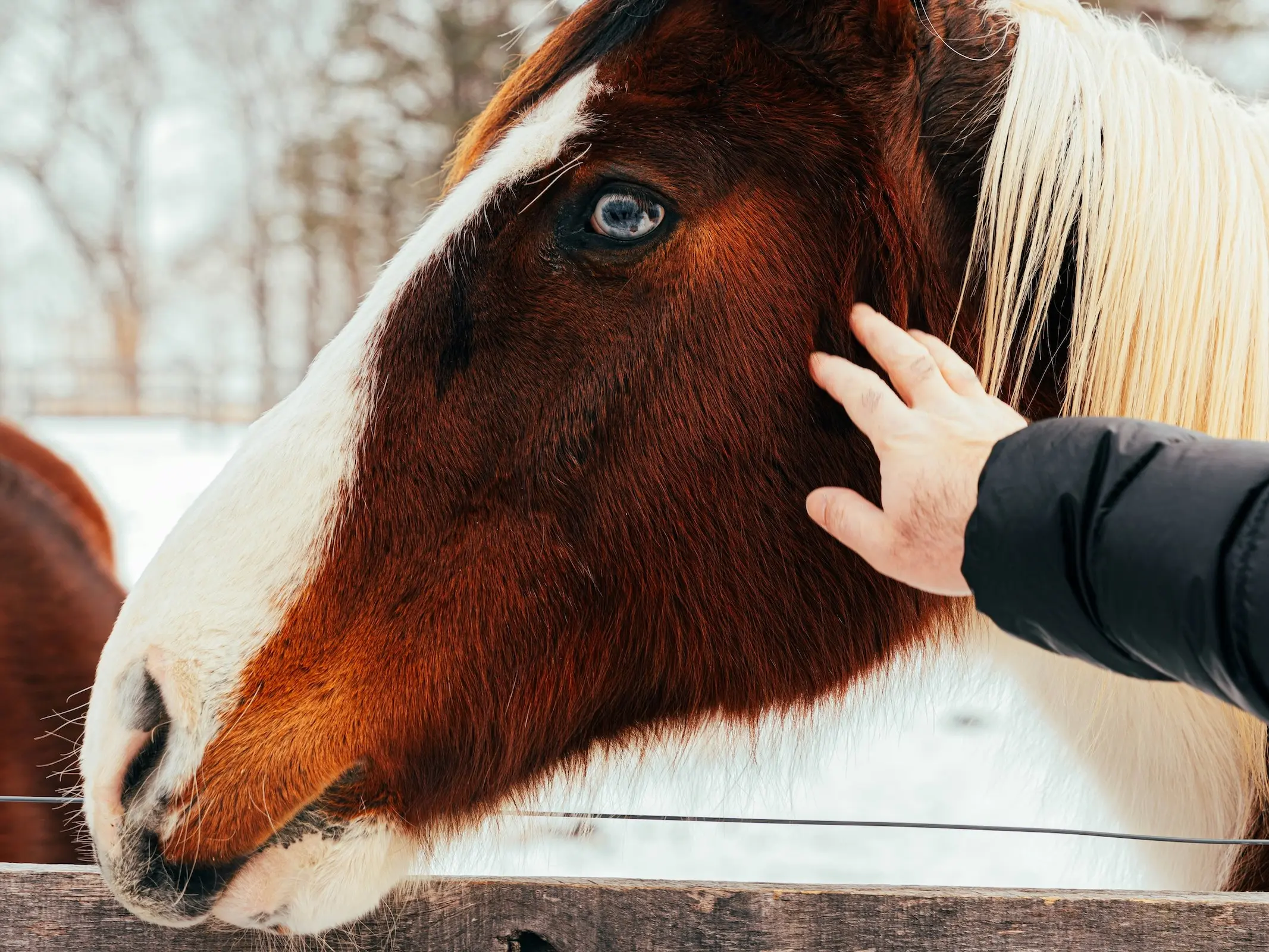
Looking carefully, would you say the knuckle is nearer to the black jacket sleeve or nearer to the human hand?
the human hand

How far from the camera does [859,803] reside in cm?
397

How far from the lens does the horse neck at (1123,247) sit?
3.92 feet

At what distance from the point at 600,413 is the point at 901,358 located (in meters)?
0.40

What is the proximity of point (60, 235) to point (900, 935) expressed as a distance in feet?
75.5

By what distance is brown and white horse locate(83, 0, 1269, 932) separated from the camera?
3.88 feet

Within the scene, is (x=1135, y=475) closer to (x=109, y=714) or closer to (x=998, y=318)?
(x=998, y=318)

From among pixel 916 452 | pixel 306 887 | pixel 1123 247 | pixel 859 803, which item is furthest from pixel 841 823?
pixel 859 803

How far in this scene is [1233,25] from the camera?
6.18 metres

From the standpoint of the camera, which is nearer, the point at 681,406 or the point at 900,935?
the point at 900,935

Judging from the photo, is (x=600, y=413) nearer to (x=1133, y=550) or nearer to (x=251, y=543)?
(x=251, y=543)

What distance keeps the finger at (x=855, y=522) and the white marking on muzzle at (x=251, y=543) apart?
593 mm

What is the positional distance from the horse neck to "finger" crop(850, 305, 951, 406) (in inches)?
7.5

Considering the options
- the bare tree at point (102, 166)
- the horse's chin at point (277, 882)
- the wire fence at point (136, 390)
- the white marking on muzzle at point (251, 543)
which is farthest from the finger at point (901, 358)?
the bare tree at point (102, 166)

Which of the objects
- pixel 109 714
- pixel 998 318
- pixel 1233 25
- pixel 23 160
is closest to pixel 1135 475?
pixel 998 318
